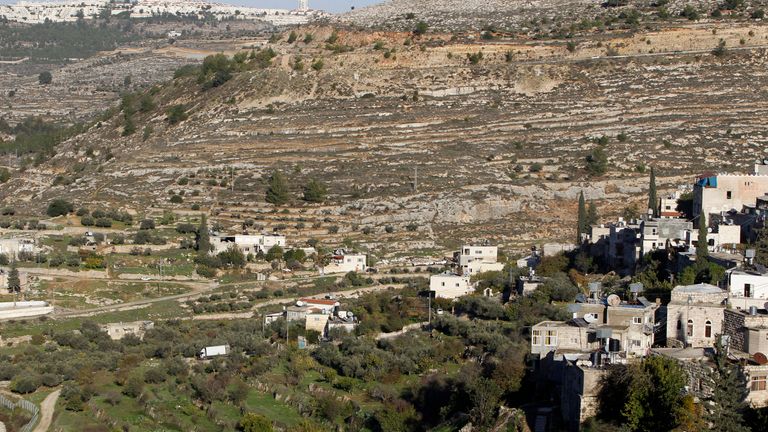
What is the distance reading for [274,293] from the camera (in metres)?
46.8

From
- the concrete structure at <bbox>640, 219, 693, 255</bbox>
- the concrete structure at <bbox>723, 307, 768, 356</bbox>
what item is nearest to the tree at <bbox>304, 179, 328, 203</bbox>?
the concrete structure at <bbox>640, 219, 693, 255</bbox>

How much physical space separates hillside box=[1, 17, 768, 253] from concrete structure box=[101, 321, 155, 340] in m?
11.3

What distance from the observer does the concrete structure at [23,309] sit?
44312mm

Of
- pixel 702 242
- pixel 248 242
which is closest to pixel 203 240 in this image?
pixel 248 242

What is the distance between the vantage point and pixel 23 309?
44.6m

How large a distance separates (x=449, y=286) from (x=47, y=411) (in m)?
12.6

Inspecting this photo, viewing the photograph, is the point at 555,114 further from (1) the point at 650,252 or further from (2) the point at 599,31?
(1) the point at 650,252

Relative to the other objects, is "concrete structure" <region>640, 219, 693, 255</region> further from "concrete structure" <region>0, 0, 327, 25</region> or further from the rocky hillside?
"concrete structure" <region>0, 0, 327, 25</region>

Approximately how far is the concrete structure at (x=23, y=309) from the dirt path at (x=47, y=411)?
8829 mm

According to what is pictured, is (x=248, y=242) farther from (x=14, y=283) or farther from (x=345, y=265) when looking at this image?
(x=14, y=283)

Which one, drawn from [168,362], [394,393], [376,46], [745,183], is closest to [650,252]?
[745,183]

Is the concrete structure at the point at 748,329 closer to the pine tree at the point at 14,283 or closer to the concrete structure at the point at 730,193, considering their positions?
the concrete structure at the point at 730,193

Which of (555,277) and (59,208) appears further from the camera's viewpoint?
(59,208)

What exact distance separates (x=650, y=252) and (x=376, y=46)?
125ft
